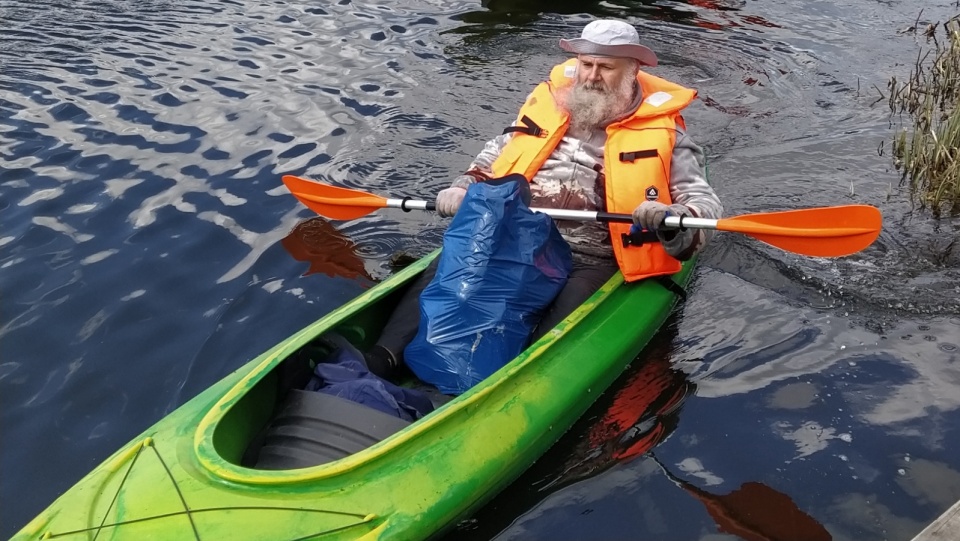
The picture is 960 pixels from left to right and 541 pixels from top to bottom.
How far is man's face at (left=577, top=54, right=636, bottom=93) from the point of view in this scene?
4324mm

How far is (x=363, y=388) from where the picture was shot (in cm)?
324

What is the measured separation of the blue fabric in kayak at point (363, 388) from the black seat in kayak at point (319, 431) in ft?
0.36

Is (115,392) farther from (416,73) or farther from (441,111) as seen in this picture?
(416,73)

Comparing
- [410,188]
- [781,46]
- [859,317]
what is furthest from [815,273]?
[781,46]

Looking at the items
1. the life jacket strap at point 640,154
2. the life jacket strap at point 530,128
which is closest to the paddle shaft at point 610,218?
the life jacket strap at point 640,154

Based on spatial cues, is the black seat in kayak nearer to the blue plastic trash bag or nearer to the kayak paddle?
the blue plastic trash bag

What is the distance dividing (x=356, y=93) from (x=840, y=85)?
14.7 ft

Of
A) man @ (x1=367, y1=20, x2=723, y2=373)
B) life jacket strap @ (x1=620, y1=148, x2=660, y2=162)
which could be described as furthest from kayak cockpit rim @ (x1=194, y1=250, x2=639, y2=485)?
life jacket strap @ (x1=620, y1=148, x2=660, y2=162)

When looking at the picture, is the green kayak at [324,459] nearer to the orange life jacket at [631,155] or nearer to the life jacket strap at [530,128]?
the orange life jacket at [631,155]

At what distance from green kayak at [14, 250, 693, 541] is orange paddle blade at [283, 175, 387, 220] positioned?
4.37 feet

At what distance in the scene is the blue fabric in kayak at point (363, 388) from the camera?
10.5 feet

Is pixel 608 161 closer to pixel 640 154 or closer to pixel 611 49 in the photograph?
pixel 640 154

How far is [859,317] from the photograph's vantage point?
470 centimetres

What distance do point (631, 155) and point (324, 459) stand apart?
85.7 inches
